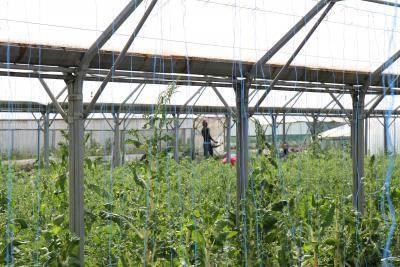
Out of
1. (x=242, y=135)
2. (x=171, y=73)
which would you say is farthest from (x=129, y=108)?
(x=171, y=73)

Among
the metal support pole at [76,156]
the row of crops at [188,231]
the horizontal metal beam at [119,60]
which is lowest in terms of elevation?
the row of crops at [188,231]

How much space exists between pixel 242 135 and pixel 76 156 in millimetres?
1875

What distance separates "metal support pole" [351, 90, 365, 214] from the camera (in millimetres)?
6355

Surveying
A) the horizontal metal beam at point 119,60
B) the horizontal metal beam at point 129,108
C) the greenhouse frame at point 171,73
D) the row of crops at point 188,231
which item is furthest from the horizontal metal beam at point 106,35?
the horizontal metal beam at point 129,108

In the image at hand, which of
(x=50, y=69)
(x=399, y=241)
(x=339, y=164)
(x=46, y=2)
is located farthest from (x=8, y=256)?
(x=339, y=164)

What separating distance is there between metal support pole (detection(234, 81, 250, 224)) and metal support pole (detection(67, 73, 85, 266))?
1.77 metres

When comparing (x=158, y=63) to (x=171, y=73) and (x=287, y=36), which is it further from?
(x=287, y=36)

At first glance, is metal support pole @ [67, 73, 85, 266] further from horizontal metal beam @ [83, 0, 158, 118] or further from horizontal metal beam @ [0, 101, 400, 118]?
horizontal metal beam @ [0, 101, 400, 118]

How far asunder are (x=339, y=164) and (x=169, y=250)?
24.3 feet

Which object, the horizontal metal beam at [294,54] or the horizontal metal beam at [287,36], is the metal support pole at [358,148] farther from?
the horizontal metal beam at [287,36]

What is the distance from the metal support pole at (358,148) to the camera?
20.9 feet

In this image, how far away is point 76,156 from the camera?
4.15 meters

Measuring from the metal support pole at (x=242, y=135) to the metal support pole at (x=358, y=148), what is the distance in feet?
6.14

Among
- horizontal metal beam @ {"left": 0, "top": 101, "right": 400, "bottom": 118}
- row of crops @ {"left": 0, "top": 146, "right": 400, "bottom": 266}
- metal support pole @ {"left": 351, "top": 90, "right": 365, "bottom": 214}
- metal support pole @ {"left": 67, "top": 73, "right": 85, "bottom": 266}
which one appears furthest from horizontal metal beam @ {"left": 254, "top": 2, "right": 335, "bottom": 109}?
horizontal metal beam @ {"left": 0, "top": 101, "right": 400, "bottom": 118}
